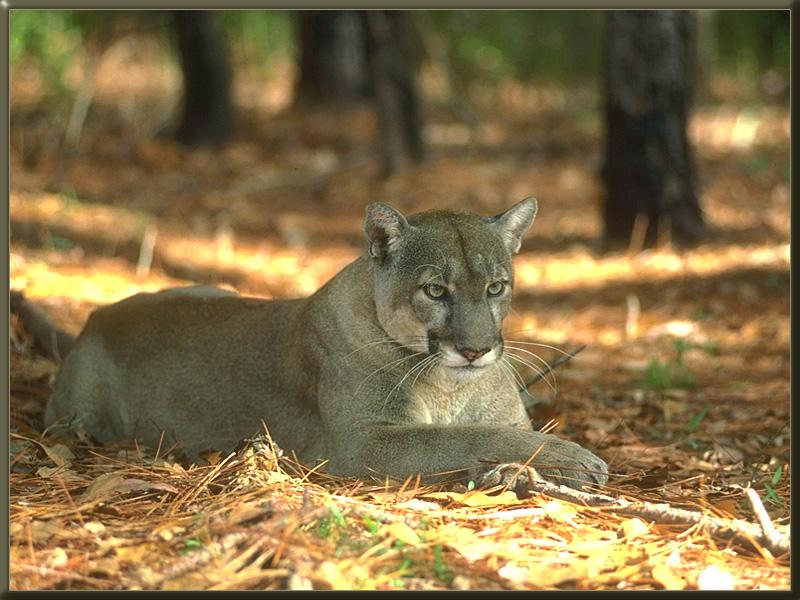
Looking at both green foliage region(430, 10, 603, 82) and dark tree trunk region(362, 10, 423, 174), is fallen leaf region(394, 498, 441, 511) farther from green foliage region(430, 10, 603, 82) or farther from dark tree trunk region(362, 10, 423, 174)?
green foliage region(430, 10, 603, 82)

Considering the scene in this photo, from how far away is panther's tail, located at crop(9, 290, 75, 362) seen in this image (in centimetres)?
778

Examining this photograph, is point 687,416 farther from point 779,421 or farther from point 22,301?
point 22,301

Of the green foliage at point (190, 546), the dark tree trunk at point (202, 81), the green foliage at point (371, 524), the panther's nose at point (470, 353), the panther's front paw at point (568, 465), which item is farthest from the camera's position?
the dark tree trunk at point (202, 81)

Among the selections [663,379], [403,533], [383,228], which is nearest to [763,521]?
[403,533]

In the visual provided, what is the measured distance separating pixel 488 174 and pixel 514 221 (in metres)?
9.63

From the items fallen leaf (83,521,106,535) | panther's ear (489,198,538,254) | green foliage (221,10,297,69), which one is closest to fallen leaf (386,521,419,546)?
fallen leaf (83,521,106,535)

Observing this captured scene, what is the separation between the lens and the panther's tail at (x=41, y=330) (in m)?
7.78

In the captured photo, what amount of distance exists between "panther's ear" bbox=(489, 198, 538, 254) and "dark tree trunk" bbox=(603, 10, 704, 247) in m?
5.77

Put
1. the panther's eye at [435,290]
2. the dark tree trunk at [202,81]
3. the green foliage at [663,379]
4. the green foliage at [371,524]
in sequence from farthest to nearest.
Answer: the dark tree trunk at [202,81] < the green foliage at [663,379] < the panther's eye at [435,290] < the green foliage at [371,524]

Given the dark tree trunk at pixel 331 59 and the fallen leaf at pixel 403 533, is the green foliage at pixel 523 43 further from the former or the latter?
the fallen leaf at pixel 403 533

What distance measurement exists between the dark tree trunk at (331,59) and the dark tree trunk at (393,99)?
434 cm

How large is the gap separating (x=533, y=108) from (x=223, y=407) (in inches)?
588

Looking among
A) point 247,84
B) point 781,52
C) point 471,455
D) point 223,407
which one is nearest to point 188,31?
point 247,84

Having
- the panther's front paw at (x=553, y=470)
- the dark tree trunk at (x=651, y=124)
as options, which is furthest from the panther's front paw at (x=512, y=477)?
the dark tree trunk at (x=651, y=124)
